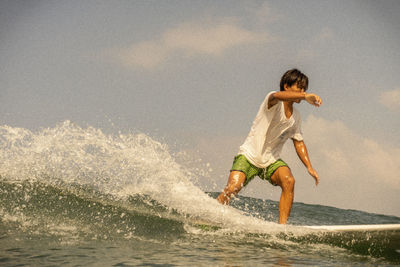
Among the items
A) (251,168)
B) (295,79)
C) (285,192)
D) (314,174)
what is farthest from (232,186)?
(295,79)

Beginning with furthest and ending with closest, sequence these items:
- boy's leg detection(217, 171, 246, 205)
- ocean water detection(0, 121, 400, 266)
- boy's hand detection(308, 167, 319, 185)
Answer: boy's hand detection(308, 167, 319, 185) → boy's leg detection(217, 171, 246, 205) → ocean water detection(0, 121, 400, 266)

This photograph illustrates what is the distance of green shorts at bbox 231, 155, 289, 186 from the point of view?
4352 millimetres

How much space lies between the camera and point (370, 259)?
335 cm

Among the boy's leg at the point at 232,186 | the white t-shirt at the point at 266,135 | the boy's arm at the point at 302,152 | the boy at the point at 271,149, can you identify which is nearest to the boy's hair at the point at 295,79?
the boy at the point at 271,149

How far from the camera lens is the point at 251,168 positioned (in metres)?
4.42

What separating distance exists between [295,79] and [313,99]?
0.67 metres

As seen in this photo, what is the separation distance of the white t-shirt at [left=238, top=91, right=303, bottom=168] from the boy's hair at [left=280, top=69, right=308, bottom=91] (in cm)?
25

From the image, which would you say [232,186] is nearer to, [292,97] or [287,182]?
[287,182]

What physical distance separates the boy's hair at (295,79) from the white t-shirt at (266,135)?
247mm

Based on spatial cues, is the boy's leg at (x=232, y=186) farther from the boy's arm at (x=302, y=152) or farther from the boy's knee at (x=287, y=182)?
the boy's arm at (x=302, y=152)

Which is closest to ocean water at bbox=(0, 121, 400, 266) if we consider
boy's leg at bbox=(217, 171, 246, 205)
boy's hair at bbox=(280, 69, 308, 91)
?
boy's leg at bbox=(217, 171, 246, 205)

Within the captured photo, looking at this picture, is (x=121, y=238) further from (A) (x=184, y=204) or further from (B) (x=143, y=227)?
(A) (x=184, y=204)

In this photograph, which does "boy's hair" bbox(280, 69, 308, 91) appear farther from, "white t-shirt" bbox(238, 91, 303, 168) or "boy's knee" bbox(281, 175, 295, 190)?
"boy's knee" bbox(281, 175, 295, 190)

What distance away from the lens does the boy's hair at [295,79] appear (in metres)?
4.22
